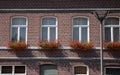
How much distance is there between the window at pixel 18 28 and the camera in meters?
17.2

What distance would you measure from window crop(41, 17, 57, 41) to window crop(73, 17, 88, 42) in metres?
1.14

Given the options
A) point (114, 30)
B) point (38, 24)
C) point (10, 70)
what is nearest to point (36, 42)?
point (38, 24)

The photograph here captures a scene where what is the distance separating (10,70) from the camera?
16891mm

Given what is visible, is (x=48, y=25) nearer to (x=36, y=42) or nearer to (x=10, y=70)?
(x=36, y=42)

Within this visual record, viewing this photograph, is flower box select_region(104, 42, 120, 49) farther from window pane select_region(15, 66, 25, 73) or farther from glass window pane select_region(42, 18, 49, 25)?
window pane select_region(15, 66, 25, 73)

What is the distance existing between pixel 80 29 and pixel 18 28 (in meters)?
3.53

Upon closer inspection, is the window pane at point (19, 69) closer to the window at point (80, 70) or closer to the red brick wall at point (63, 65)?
the red brick wall at point (63, 65)

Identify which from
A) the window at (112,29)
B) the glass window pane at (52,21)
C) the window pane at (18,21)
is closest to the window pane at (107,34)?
the window at (112,29)

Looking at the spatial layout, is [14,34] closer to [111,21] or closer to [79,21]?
[79,21]

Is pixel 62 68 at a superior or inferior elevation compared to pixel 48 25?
inferior

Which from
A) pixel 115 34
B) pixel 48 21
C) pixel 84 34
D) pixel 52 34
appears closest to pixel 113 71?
pixel 115 34

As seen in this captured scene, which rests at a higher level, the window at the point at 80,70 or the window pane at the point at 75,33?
the window pane at the point at 75,33

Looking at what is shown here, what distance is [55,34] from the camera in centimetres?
1717

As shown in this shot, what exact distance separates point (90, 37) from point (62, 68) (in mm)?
2351
